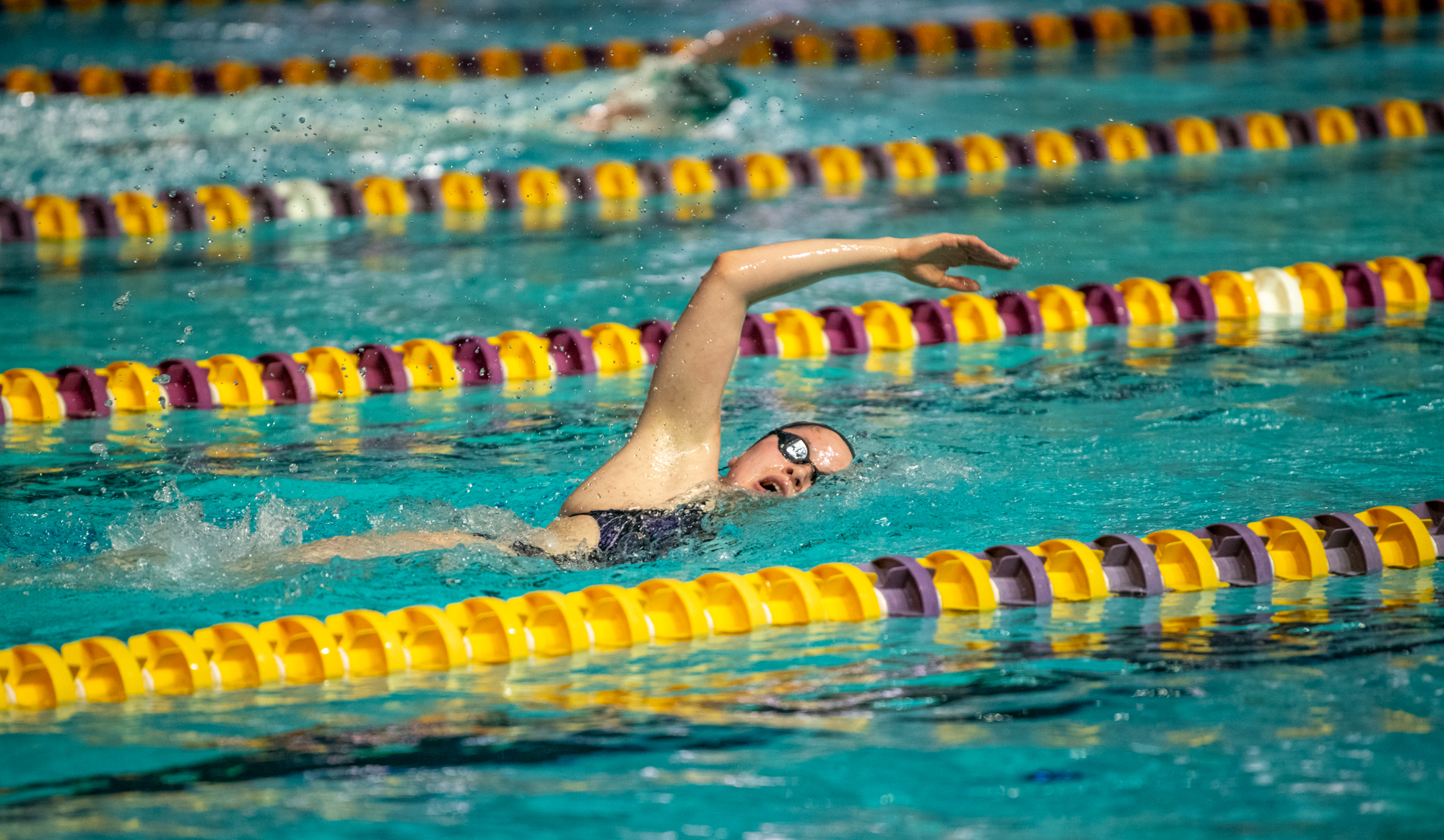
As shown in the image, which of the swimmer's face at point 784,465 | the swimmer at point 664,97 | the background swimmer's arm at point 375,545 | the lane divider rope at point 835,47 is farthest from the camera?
the lane divider rope at point 835,47

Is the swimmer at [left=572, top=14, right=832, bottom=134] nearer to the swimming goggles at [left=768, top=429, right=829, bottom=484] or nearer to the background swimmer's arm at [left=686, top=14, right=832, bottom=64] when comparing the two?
the background swimmer's arm at [left=686, top=14, right=832, bottom=64]

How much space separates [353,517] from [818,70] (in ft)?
24.4

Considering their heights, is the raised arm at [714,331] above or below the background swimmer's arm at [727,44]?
below

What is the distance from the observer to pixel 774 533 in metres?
4.02

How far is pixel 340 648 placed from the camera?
3.24 metres

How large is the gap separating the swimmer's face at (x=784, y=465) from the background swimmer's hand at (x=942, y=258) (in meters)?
0.60

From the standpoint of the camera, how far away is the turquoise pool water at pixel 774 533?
102 inches

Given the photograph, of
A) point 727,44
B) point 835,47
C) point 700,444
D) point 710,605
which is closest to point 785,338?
point 700,444

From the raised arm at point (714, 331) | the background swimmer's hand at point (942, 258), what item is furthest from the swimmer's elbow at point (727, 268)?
the background swimmer's hand at point (942, 258)

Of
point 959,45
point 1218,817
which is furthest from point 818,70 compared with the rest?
point 1218,817

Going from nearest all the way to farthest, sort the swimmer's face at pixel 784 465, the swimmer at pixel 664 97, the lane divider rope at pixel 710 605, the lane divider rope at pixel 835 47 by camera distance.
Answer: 1. the lane divider rope at pixel 710 605
2. the swimmer's face at pixel 784 465
3. the swimmer at pixel 664 97
4. the lane divider rope at pixel 835 47

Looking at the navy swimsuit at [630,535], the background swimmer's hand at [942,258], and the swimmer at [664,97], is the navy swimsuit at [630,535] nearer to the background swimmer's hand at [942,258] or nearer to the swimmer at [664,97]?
the background swimmer's hand at [942,258]

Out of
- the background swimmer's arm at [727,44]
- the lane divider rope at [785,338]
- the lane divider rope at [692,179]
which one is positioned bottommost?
the lane divider rope at [785,338]

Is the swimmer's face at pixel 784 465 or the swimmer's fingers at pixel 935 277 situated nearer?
the swimmer's fingers at pixel 935 277
